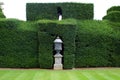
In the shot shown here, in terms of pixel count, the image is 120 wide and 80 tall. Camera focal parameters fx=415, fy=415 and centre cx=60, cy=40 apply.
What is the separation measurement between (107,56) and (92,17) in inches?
215

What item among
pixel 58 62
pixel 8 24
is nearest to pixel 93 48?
pixel 58 62

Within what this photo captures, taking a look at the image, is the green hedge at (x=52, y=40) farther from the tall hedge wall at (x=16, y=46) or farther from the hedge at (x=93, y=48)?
the hedge at (x=93, y=48)

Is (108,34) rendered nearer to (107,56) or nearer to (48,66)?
(107,56)

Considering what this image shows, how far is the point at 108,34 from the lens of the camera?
31625 mm

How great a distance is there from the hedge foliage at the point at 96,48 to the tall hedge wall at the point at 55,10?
12.9ft

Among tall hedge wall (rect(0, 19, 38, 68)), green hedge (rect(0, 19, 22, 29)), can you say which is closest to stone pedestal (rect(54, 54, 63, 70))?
tall hedge wall (rect(0, 19, 38, 68))

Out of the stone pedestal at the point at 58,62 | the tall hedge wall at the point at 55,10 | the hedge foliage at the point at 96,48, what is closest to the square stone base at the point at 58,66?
the stone pedestal at the point at 58,62

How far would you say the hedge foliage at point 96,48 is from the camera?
31.2 m

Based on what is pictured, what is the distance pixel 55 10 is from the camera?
35875 mm

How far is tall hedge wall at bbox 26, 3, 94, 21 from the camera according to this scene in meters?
35.5

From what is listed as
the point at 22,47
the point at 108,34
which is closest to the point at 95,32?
the point at 108,34

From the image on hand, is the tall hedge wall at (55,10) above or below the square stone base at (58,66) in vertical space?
above

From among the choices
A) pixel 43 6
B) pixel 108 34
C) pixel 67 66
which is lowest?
pixel 67 66

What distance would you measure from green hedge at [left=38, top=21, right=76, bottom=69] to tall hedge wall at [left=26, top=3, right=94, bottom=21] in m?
5.47
